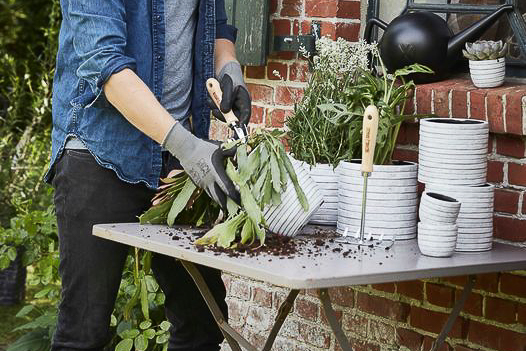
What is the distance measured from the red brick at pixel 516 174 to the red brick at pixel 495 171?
26mm

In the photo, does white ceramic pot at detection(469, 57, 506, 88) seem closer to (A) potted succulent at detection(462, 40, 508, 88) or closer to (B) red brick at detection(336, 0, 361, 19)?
(A) potted succulent at detection(462, 40, 508, 88)

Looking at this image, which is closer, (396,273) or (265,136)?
(396,273)

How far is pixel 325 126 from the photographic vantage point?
3035 mm

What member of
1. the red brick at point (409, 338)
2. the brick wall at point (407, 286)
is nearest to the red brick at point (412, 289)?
the brick wall at point (407, 286)

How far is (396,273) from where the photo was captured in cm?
241

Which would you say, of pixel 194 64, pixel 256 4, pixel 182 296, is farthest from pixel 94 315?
pixel 256 4

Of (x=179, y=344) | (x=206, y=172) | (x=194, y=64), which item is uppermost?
(x=194, y=64)

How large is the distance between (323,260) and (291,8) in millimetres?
1499

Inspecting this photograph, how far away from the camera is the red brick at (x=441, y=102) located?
3.16m

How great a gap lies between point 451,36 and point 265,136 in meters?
0.75

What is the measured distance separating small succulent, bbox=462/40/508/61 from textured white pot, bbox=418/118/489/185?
302mm

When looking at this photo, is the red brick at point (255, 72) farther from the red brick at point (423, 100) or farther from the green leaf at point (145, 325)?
the green leaf at point (145, 325)

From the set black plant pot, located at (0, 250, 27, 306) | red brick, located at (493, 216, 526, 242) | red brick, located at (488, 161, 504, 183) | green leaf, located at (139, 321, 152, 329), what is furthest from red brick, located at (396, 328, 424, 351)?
black plant pot, located at (0, 250, 27, 306)

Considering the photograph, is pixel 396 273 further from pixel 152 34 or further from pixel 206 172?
pixel 152 34
